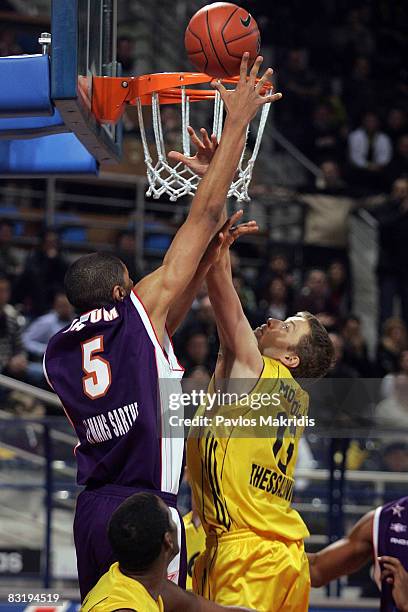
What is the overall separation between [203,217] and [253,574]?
123 cm

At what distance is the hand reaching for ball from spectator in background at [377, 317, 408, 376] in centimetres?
531

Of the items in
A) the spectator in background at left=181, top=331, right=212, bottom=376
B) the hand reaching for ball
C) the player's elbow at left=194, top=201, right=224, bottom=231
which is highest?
the hand reaching for ball

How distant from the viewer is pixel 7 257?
30.2 ft

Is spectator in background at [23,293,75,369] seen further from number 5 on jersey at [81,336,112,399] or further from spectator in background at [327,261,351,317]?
number 5 on jersey at [81,336,112,399]

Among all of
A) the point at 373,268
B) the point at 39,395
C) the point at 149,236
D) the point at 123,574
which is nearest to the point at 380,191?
the point at 373,268

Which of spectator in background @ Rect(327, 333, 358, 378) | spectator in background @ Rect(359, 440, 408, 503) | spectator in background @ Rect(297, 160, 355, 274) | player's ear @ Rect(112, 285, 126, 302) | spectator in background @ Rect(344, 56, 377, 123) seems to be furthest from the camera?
spectator in background @ Rect(344, 56, 377, 123)

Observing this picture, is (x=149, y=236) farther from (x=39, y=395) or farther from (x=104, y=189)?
(x=39, y=395)

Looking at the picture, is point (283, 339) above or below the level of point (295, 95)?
below

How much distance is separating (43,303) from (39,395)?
5.94ft

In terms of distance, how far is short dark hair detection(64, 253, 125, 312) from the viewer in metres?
3.53

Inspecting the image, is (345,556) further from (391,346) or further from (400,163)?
(400,163)

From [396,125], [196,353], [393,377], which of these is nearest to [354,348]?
[393,377]

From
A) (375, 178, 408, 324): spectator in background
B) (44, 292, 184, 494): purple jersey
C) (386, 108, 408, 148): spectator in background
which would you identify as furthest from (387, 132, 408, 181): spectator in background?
(44, 292, 184, 494): purple jersey

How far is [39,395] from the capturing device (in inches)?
280
